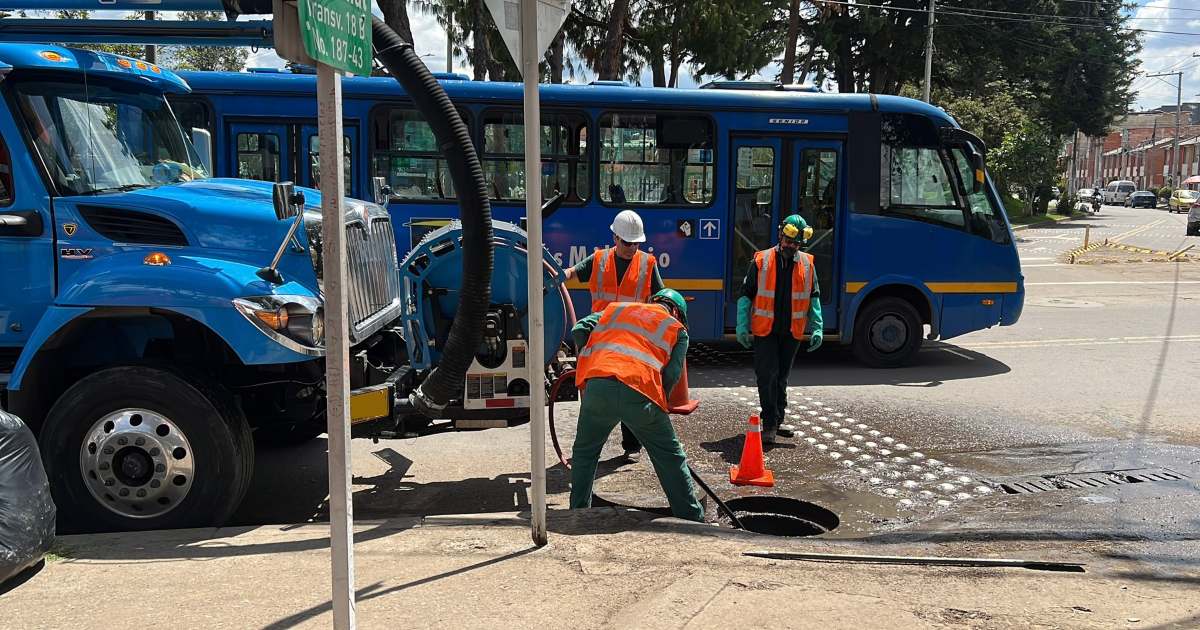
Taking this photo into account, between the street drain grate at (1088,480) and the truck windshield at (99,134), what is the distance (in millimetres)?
5917

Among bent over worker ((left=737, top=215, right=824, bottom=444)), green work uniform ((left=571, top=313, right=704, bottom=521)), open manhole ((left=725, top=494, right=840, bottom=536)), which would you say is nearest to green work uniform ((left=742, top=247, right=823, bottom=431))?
bent over worker ((left=737, top=215, right=824, bottom=444))

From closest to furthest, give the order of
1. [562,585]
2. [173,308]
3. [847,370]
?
[562,585] < [173,308] < [847,370]

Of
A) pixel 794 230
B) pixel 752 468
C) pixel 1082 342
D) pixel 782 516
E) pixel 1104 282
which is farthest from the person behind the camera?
pixel 1104 282

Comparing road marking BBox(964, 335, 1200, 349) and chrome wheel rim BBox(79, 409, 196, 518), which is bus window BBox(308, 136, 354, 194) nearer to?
chrome wheel rim BBox(79, 409, 196, 518)

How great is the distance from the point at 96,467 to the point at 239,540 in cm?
91

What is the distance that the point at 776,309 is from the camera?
762 centimetres

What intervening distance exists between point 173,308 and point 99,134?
1.32m

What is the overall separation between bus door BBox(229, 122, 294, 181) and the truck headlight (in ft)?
17.2

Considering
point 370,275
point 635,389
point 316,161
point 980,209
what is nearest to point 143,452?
point 370,275

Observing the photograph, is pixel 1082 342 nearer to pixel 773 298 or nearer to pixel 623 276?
pixel 773 298

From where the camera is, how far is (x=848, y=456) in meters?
7.31

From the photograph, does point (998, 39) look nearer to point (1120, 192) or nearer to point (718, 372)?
point (718, 372)

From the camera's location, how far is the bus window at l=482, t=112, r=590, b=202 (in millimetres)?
10375

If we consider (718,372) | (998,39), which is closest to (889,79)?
Result: (998,39)
